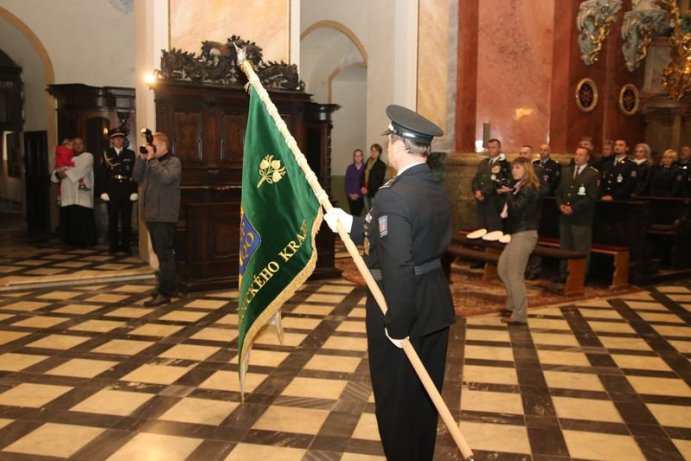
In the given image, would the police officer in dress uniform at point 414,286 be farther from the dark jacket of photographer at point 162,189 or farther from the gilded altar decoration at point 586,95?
the gilded altar decoration at point 586,95

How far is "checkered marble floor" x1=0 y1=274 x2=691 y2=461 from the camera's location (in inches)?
150

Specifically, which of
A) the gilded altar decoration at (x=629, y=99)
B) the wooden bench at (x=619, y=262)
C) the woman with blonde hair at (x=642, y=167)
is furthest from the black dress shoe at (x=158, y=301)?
the gilded altar decoration at (x=629, y=99)

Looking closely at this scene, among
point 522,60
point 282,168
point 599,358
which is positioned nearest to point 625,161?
point 522,60

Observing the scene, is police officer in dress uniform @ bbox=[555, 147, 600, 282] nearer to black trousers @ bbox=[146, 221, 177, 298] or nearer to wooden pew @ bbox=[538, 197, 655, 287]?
wooden pew @ bbox=[538, 197, 655, 287]

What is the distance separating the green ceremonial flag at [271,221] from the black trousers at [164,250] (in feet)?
11.1

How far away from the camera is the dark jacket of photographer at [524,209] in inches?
246

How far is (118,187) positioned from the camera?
10.5m

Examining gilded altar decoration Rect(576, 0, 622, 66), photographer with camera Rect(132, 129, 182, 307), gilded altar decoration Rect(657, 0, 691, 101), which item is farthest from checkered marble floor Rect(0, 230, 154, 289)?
gilded altar decoration Rect(657, 0, 691, 101)

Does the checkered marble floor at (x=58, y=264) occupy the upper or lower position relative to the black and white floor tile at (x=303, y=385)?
upper

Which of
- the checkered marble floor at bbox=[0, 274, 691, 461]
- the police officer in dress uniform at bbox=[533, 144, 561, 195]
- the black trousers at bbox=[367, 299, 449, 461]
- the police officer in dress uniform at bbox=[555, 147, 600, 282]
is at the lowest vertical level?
the checkered marble floor at bbox=[0, 274, 691, 461]

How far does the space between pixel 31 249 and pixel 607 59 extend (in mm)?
10345

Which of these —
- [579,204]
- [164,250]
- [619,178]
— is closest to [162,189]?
[164,250]

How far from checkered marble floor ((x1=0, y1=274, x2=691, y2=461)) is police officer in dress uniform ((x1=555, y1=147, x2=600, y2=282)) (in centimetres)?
155

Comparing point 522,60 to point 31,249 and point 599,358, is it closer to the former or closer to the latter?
point 599,358
